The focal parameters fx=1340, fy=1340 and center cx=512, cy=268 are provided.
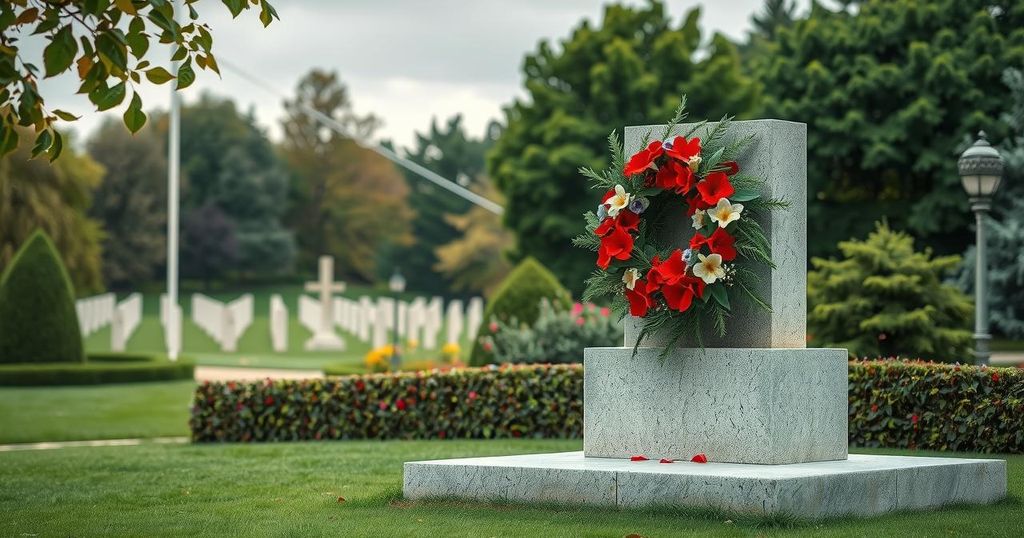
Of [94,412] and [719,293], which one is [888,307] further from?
[94,412]

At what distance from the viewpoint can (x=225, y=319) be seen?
36312mm

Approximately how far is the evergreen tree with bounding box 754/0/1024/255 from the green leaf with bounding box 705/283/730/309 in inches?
890

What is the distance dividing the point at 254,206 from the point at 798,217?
67005 mm

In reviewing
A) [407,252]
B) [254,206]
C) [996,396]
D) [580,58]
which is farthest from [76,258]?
[996,396]

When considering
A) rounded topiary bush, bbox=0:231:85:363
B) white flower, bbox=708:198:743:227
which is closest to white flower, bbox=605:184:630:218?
white flower, bbox=708:198:743:227

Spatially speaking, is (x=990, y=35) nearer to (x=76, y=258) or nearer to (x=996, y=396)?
(x=996, y=396)

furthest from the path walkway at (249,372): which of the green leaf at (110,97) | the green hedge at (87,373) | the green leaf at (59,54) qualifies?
the green leaf at (59,54)

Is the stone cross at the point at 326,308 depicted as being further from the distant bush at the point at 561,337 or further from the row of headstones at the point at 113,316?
the distant bush at the point at 561,337

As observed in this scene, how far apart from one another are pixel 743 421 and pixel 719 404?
171 millimetres

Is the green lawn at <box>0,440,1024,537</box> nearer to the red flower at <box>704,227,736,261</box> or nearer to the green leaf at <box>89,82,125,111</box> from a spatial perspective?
the red flower at <box>704,227,736,261</box>

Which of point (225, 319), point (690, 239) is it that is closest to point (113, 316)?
point (225, 319)

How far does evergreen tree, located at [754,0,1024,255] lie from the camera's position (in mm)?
29484

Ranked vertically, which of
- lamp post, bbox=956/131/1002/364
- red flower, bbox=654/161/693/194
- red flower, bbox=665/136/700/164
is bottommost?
red flower, bbox=654/161/693/194

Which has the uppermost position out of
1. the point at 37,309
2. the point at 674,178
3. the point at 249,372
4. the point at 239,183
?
the point at 239,183
